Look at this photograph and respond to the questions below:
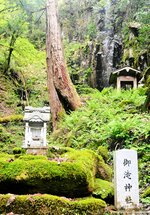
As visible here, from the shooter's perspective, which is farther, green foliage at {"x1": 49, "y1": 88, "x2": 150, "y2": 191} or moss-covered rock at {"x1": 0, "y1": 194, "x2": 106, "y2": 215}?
green foliage at {"x1": 49, "y1": 88, "x2": 150, "y2": 191}

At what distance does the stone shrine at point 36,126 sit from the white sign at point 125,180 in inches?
130

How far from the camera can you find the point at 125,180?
5.06m

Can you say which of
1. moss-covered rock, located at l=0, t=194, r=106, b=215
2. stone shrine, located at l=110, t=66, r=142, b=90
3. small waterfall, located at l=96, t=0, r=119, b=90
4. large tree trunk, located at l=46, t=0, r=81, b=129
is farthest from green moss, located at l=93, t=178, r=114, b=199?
small waterfall, located at l=96, t=0, r=119, b=90

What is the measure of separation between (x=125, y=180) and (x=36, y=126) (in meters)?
4.03

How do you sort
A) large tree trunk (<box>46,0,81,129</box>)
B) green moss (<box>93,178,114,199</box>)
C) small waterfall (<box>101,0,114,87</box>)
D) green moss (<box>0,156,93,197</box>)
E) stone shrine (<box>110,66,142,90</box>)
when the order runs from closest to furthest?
green moss (<box>0,156,93,197</box>) → green moss (<box>93,178,114,199</box>) → large tree trunk (<box>46,0,81,129</box>) → stone shrine (<box>110,66,142,90</box>) → small waterfall (<box>101,0,114,87</box>)

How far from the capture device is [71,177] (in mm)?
4820

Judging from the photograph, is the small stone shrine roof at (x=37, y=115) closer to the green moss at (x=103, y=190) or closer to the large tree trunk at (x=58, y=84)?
the green moss at (x=103, y=190)

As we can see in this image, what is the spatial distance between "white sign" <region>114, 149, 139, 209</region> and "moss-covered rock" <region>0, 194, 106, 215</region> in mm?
676

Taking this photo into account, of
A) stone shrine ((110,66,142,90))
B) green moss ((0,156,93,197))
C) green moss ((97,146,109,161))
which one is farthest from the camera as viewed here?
stone shrine ((110,66,142,90))

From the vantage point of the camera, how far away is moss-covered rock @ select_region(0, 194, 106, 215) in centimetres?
435

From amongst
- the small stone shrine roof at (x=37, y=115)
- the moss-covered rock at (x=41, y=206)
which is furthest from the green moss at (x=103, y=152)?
the moss-covered rock at (x=41, y=206)

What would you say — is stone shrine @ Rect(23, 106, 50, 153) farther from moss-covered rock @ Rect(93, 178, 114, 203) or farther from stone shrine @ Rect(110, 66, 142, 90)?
stone shrine @ Rect(110, 66, 142, 90)

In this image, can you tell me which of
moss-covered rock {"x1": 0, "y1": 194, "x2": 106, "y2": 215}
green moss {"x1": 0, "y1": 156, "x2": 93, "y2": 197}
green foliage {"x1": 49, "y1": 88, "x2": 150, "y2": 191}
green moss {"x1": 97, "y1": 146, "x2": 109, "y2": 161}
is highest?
green foliage {"x1": 49, "y1": 88, "x2": 150, "y2": 191}

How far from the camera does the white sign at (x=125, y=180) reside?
16.2ft
